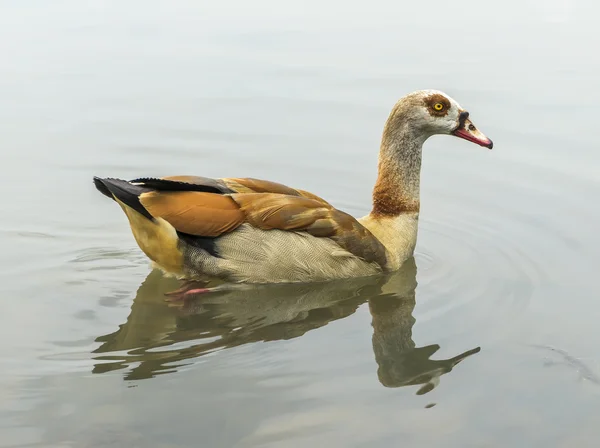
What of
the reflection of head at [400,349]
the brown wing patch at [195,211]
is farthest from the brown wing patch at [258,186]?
the reflection of head at [400,349]

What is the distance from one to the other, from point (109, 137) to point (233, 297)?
4.20 metres

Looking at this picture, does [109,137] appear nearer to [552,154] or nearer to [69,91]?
[69,91]

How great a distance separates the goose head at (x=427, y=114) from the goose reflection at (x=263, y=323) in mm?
1345

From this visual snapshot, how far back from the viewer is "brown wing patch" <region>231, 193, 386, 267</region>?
323 inches

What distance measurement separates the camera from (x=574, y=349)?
23.6ft

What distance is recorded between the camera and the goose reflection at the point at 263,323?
6812mm

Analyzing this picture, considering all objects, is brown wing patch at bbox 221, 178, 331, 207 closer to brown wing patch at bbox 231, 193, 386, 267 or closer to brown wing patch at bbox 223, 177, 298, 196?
brown wing patch at bbox 223, 177, 298, 196

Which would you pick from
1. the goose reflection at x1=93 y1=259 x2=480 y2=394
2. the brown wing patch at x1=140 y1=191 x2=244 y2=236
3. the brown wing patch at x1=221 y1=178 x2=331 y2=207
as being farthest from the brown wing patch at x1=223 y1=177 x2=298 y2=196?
the goose reflection at x1=93 y1=259 x2=480 y2=394

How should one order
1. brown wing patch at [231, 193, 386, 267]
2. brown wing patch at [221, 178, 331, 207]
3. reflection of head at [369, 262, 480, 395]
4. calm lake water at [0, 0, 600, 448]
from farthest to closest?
brown wing patch at [221, 178, 331, 207] → brown wing patch at [231, 193, 386, 267] → reflection of head at [369, 262, 480, 395] → calm lake water at [0, 0, 600, 448]

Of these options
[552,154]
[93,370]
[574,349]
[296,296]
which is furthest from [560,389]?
[552,154]

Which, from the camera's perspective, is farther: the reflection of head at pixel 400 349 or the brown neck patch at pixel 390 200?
the brown neck patch at pixel 390 200

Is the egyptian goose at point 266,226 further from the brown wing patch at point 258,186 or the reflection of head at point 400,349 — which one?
the reflection of head at point 400,349

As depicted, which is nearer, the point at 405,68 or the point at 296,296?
the point at 296,296

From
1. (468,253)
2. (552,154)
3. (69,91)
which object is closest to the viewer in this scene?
(468,253)
